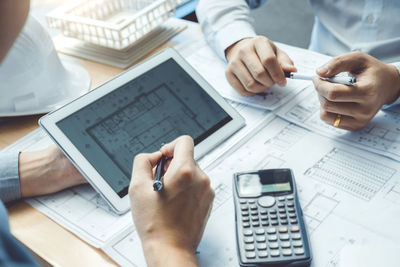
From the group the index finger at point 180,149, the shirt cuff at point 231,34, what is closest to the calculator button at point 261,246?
the index finger at point 180,149

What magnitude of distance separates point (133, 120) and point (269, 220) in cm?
→ 28

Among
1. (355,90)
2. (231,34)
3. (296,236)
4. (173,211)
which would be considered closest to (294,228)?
(296,236)

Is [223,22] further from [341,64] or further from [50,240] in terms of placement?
[50,240]

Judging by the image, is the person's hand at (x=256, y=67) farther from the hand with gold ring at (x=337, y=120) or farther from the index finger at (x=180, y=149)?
the index finger at (x=180, y=149)

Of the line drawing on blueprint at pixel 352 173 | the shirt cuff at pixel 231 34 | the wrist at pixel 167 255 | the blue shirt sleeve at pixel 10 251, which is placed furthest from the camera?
the shirt cuff at pixel 231 34

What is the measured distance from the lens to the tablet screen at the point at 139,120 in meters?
0.60

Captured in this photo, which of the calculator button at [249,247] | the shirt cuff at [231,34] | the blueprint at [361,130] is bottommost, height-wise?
the blueprint at [361,130]

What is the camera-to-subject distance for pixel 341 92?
0.64m

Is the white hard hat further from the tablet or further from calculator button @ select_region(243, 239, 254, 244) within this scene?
calculator button @ select_region(243, 239, 254, 244)

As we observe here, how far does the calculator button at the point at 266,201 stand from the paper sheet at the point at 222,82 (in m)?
0.25

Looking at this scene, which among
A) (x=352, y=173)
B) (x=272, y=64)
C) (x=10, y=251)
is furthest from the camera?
(x=272, y=64)

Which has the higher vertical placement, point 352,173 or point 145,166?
point 145,166

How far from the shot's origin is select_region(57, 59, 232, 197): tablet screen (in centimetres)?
60

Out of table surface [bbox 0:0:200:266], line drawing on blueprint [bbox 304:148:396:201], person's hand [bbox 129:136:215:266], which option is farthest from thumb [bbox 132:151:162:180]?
line drawing on blueprint [bbox 304:148:396:201]
